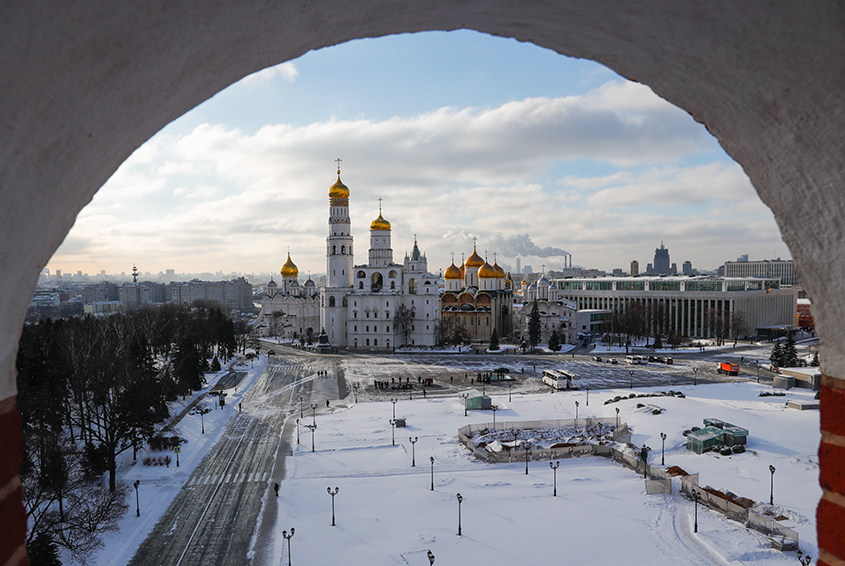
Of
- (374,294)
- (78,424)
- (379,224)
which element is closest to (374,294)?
(374,294)

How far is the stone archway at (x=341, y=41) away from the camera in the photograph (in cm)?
191

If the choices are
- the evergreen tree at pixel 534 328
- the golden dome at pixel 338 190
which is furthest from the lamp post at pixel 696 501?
the golden dome at pixel 338 190

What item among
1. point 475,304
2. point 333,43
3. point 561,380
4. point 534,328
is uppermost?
point 333,43

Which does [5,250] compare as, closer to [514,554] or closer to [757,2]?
[757,2]

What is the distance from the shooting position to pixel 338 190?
60.8 metres

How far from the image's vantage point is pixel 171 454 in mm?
23938

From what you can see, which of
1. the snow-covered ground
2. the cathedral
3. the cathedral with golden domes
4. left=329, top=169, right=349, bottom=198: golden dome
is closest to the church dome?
the cathedral with golden domes

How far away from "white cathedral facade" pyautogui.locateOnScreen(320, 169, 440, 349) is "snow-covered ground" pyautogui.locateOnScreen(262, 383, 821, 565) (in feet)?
102

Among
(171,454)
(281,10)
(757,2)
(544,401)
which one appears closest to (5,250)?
(281,10)

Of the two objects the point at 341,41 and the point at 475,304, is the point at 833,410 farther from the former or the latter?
the point at 475,304

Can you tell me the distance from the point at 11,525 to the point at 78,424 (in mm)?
24638

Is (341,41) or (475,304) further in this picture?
(475,304)

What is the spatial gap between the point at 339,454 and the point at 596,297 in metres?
62.0

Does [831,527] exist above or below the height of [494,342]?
above
